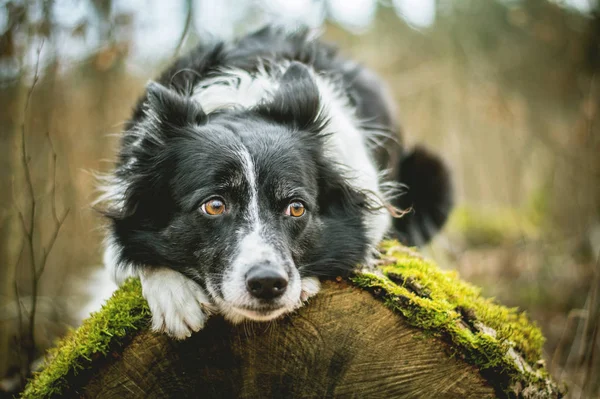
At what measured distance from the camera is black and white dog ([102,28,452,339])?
280cm

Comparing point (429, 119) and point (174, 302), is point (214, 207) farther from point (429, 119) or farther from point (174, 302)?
point (429, 119)

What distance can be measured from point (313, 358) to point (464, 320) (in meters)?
0.85

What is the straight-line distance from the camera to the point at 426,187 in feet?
19.2

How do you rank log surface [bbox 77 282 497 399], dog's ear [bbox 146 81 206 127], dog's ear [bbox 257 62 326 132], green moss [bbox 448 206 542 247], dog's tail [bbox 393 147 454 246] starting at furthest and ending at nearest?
green moss [bbox 448 206 542 247]
dog's tail [bbox 393 147 454 246]
dog's ear [bbox 257 62 326 132]
dog's ear [bbox 146 81 206 127]
log surface [bbox 77 282 497 399]

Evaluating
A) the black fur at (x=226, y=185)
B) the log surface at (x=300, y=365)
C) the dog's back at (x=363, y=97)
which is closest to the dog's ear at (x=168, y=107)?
the black fur at (x=226, y=185)

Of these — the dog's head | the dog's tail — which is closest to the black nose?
the dog's head

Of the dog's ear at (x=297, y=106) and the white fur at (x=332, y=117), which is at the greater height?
the dog's ear at (x=297, y=106)

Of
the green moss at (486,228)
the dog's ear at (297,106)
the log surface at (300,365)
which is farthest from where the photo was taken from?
the green moss at (486,228)

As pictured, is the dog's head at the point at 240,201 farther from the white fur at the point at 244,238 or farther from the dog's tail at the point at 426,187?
the dog's tail at the point at 426,187

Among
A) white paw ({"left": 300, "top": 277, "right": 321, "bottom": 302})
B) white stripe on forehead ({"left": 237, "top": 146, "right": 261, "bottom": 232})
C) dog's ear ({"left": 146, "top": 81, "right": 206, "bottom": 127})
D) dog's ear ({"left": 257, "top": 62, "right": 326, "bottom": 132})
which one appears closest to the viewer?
white paw ({"left": 300, "top": 277, "right": 321, "bottom": 302})

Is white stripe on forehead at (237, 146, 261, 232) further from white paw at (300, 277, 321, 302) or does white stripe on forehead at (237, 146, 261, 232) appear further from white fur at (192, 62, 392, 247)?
white fur at (192, 62, 392, 247)

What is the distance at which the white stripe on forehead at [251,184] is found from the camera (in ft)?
9.84

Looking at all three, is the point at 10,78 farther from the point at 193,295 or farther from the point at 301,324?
the point at 301,324

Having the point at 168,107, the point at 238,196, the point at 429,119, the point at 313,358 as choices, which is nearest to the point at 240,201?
the point at 238,196
